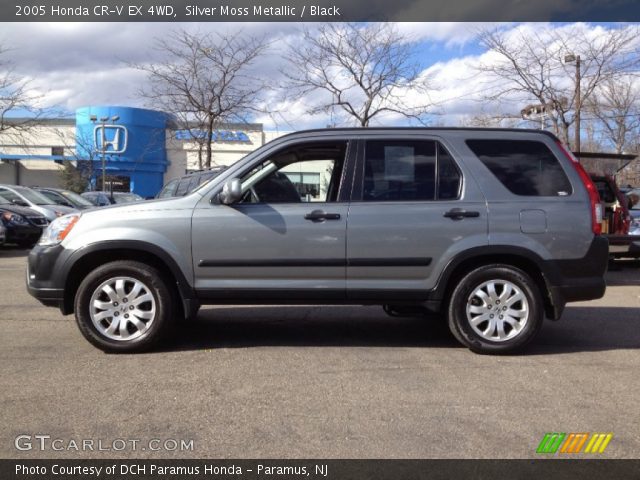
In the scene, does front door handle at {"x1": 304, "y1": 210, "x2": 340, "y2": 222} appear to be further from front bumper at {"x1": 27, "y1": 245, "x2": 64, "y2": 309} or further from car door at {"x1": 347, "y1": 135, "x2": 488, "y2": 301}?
front bumper at {"x1": 27, "y1": 245, "x2": 64, "y2": 309}

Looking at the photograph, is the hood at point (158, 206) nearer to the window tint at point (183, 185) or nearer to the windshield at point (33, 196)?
the window tint at point (183, 185)

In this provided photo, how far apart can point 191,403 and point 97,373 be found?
1074mm

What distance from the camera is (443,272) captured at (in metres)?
5.16

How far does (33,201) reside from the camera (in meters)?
16.0

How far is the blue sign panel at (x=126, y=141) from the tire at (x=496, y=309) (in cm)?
3863

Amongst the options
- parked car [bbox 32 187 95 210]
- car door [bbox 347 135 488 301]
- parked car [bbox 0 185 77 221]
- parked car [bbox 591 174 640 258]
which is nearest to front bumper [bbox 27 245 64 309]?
car door [bbox 347 135 488 301]

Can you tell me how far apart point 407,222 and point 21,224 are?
1205 cm

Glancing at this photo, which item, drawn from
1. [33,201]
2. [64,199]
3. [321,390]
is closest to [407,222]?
[321,390]

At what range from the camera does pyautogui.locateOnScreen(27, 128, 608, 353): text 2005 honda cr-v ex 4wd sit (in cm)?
513

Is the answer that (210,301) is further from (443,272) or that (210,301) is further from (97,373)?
(443,272)

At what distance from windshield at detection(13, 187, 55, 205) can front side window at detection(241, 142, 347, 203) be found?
12.8 m
